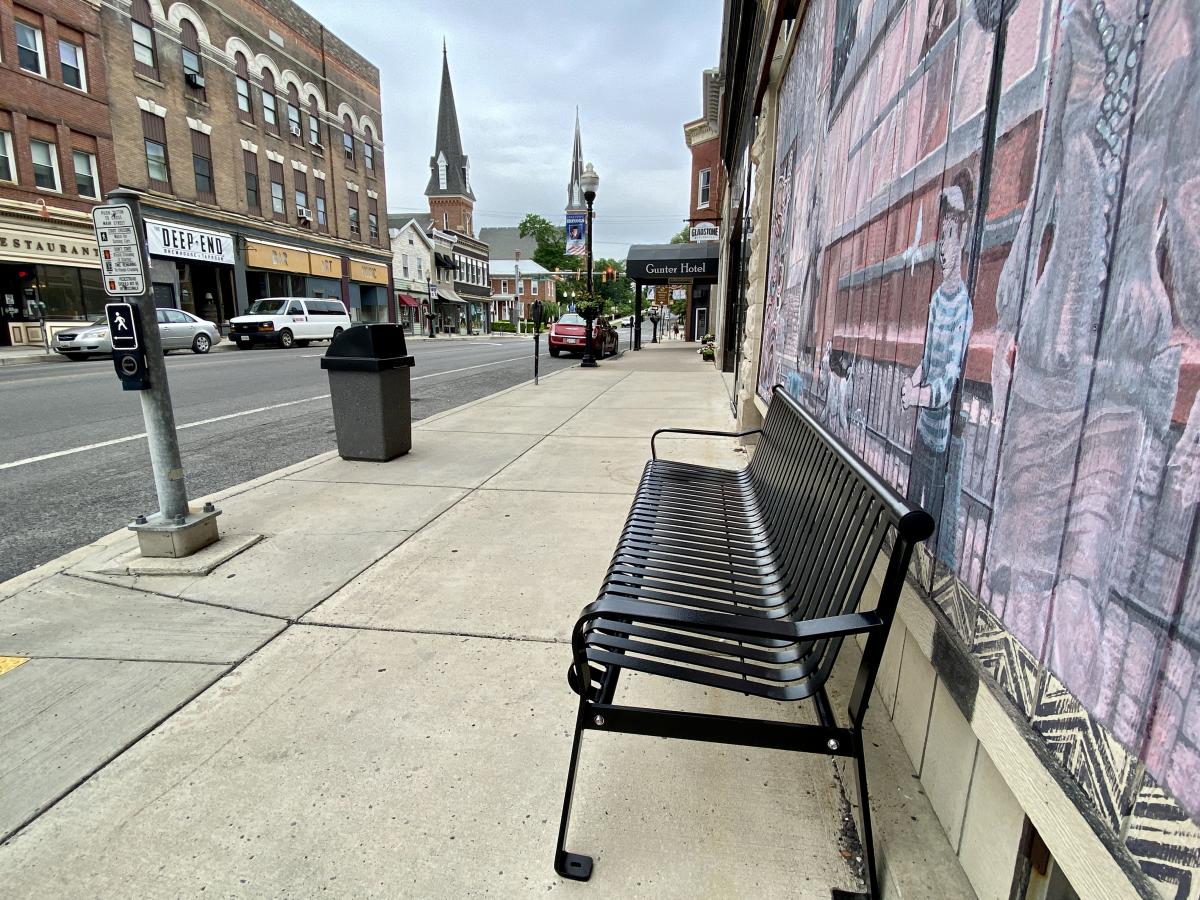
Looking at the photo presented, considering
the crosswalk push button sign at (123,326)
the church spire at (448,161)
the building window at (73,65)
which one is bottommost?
the crosswalk push button sign at (123,326)

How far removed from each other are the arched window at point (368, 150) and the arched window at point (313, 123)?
4.61 meters

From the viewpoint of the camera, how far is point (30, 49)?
2250 cm

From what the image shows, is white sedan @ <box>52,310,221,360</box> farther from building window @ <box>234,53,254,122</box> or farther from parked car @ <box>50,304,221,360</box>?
building window @ <box>234,53,254,122</box>

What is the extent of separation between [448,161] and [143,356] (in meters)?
77.4

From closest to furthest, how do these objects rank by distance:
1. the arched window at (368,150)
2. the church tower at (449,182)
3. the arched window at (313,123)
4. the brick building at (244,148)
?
1. the brick building at (244,148)
2. the arched window at (313,123)
3. the arched window at (368,150)
4. the church tower at (449,182)

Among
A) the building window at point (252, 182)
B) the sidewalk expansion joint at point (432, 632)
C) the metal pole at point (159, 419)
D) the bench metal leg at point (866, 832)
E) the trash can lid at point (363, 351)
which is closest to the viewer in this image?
the bench metal leg at point (866, 832)

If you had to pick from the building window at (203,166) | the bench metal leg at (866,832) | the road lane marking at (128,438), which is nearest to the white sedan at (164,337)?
the road lane marking at (128,438)

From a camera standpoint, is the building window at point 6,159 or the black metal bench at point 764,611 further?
the building window at point 6,159

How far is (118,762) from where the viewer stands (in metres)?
2.12

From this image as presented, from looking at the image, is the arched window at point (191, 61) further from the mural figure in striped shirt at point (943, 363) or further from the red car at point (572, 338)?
the mural figure in striped shirt at point (943, 363)

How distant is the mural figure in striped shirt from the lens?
1.71 m

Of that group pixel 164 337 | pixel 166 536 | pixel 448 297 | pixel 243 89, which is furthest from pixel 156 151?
pixel 166 536

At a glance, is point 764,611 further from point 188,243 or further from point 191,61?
point 191,61

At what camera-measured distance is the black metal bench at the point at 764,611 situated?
1636mm
